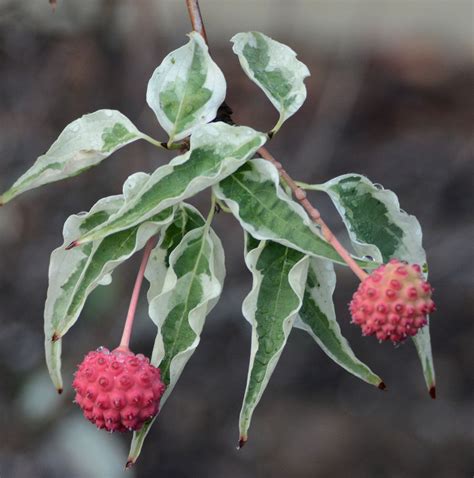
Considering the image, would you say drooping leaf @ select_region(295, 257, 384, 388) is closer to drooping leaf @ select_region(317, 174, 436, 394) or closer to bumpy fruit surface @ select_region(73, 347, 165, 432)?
drooping leaf @ select_region(317, 174, 436, 394)

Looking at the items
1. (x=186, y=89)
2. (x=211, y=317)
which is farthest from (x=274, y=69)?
(x=211, y=317)

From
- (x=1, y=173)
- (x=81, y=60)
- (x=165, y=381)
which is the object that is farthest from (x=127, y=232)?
(x=81, y=60)

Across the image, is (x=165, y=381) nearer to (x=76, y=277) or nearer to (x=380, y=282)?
(x=76, y=277)

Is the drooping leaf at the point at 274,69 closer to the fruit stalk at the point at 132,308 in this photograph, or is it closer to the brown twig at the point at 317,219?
the brown twig at the point at 317,219

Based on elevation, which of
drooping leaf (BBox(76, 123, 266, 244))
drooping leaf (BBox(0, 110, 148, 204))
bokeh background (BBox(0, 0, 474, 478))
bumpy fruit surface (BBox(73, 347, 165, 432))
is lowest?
bokeh background (BBox(0, 0, 474, 478))

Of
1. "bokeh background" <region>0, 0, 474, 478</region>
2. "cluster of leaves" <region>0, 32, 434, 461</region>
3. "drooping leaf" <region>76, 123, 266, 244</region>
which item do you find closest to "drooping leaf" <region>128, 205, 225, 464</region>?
"cluster of leaves" <region>0, 32, 434, 461</region>

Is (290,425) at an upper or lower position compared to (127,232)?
lower

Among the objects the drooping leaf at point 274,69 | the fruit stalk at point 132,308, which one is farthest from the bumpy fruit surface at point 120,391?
the drooping leaf at point 274,69
